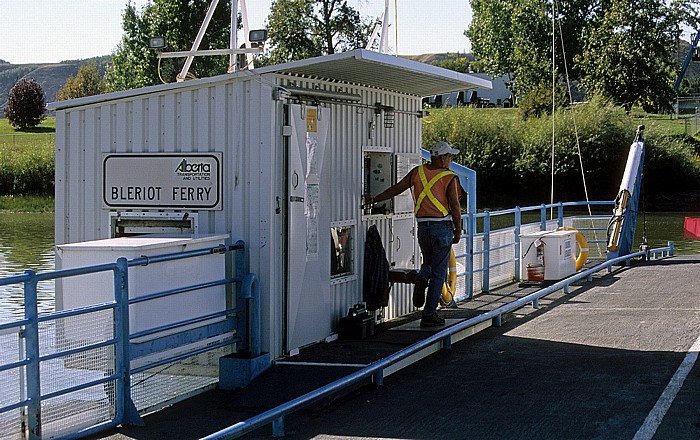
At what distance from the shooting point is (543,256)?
1644 centimetres

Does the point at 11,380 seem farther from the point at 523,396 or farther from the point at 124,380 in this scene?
the point at 523,396

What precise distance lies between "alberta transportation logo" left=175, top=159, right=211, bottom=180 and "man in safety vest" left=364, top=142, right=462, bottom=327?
232cm

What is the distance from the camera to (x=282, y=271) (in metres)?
9.53

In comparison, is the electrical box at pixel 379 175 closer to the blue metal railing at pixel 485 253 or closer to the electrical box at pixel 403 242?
the electrical box at pixel 403 242

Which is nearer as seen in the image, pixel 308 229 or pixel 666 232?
pixel 308 229

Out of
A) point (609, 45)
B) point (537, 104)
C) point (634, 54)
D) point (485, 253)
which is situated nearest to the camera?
point (485, 253)

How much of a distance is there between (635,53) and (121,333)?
192ft

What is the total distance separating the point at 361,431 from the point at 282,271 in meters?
2.58

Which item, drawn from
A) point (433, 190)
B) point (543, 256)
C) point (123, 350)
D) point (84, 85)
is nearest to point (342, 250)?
point (433, 190)

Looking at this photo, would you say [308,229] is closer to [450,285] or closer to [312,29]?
[450,285]

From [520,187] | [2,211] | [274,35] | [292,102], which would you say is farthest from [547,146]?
[292,102]

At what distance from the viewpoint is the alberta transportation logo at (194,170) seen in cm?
944

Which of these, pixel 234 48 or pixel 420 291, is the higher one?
pixel 234 48

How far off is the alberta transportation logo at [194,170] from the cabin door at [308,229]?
2.49ft
